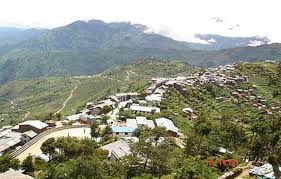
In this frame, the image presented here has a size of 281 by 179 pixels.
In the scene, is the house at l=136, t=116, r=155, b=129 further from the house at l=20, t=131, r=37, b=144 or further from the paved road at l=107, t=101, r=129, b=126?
the house at l=20, t=131, r=37, b=144

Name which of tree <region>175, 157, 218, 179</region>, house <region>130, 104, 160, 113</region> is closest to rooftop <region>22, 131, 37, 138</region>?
house <region>130, 104, 160, 113</region>

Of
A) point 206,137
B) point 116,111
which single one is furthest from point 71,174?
point 116,111

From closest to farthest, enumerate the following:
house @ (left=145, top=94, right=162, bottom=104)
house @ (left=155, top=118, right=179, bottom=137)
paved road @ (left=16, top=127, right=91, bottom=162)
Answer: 1. paved road @ (left=16, top=127, right=91, bottom=162)
2. house @ (left=155, top=118, right=179, bottom=137)
3. house @ (left=145, top=94, right=162, bottom=104)

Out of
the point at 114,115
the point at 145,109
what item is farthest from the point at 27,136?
the point at 145,109

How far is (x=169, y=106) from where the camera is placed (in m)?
116

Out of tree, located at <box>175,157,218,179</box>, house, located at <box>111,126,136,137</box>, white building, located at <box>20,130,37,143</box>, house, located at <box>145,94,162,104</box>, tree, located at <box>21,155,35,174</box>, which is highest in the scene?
tree, located at <box>175,157,218,179</box>

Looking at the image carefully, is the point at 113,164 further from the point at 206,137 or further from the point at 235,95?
the point at 235,95

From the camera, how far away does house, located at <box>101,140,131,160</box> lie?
222ft

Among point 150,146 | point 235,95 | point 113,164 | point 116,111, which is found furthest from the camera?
point 235,95

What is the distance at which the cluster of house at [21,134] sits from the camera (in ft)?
286

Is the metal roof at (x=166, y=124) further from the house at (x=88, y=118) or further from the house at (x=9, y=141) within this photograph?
the house at (x=9, y=141)

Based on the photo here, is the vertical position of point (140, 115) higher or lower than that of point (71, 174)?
lower

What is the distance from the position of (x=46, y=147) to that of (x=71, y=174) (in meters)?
24.3

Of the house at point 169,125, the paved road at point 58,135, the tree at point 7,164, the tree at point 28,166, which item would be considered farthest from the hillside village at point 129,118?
the tree at point 7,164
